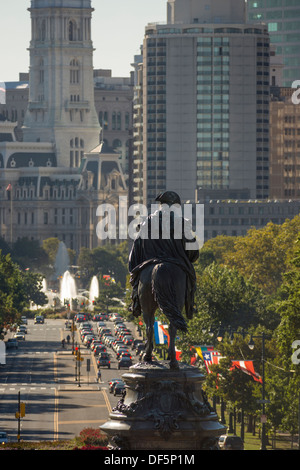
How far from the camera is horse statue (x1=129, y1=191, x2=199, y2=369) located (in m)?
36.0

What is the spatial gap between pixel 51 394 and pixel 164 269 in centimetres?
10582

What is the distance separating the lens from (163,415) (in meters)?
34.4

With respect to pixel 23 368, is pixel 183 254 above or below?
above

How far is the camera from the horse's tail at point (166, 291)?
35.9m

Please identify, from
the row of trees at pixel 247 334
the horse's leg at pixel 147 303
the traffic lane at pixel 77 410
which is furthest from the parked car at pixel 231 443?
the horse's leg at pixel 147 303

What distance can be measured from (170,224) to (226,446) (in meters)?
54.2

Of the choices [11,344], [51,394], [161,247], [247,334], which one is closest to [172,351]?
[161,247]

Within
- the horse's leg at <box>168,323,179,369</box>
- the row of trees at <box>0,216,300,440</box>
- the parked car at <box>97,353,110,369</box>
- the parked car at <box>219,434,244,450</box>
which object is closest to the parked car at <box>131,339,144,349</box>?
the row of trees at <box>0,216,300,440</box>

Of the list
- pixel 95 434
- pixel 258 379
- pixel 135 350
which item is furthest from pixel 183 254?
pixel 135 350

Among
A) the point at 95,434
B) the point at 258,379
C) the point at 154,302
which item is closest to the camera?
the point at 154,302

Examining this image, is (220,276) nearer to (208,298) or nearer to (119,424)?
(208,298)

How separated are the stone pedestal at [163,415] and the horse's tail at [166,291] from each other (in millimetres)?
1265

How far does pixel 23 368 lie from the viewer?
167375 millimetres

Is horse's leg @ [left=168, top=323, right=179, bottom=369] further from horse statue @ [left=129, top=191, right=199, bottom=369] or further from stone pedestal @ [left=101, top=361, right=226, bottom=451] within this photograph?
stone pedestal @ [left=101, top=361, right=226, bottom=451]
